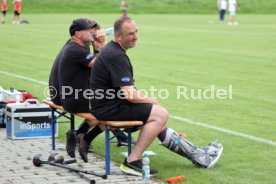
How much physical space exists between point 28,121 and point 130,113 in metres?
2.65

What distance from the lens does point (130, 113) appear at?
8.09 metres

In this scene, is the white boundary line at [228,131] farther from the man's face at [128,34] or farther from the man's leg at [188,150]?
the man's face at [128,34]

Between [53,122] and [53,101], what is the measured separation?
0.29 m

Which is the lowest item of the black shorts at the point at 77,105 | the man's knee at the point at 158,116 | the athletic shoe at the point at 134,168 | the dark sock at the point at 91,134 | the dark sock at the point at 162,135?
the athletic shoe at the point at 134,168

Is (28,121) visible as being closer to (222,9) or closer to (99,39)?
(99,39)

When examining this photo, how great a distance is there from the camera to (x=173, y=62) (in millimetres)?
20594

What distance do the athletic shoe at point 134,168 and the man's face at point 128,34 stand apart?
4.30 feet

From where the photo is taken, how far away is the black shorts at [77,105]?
899cm

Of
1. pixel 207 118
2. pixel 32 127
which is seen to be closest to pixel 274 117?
pixel 207 118

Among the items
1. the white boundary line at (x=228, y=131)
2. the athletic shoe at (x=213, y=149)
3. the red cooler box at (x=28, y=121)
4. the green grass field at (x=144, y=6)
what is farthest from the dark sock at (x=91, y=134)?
the green grass field at (x=144, y=6)

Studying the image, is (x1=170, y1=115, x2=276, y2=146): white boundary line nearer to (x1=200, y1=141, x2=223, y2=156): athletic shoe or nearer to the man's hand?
(x1=200, y1=141, x2=223, y2=156): athletic shoe

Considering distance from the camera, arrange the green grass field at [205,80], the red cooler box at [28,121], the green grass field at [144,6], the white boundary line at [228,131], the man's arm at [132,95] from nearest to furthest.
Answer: the man's arm at [132,95] < the green grass field at [205,80] < the white boundary line at [228,131] < the red cooler box at [28,121] < the green grass field at [144,6]

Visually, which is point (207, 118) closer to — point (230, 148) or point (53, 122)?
point (230, 148)

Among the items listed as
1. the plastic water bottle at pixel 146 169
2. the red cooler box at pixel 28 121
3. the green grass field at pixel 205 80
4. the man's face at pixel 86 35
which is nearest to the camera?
the plastic water bottle at pixel 146 169
